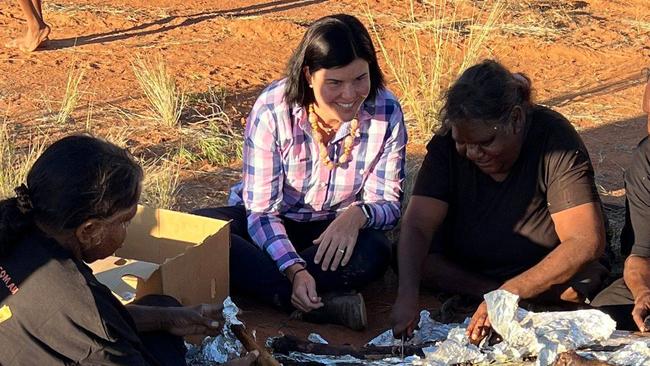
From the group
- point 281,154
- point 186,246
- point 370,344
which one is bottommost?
point 370,344

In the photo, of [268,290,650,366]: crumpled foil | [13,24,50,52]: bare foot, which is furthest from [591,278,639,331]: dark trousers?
[13,24,50,52]: bare foot

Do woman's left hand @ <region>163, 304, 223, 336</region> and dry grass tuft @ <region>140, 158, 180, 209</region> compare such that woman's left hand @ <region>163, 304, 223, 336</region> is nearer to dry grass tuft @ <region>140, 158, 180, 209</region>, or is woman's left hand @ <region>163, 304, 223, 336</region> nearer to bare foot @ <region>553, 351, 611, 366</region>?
bare foot @ <region>553, 351, 611, 366</region>

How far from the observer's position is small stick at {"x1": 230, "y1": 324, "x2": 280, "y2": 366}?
10.3 feet

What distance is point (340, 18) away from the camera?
12.5 feet

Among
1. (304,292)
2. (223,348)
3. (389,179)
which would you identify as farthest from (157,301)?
(389,179)

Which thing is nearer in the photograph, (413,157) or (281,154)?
(281,154)

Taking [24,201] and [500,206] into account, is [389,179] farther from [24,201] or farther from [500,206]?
[24,201]

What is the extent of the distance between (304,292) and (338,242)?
0.25 metres

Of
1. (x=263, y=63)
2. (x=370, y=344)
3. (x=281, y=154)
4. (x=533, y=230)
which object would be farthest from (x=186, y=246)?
(x=263, y=63)

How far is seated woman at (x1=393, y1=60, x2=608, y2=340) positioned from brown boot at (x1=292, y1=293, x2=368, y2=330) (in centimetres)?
34

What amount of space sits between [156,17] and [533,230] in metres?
5.98

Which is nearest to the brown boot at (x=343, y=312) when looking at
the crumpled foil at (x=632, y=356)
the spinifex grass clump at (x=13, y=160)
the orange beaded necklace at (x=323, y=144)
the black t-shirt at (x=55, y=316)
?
the orange beaded necklace at (x=323, y=144)

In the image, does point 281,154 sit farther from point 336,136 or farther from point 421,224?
point 421,224

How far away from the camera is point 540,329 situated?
3.20 m
